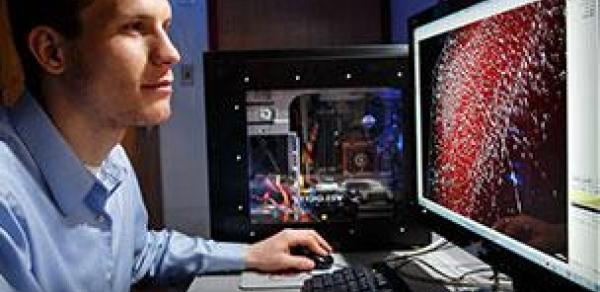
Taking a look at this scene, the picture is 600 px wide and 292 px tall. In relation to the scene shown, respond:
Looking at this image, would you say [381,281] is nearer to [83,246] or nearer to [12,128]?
[83,246]

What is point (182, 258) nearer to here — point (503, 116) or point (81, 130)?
point (81, 130)

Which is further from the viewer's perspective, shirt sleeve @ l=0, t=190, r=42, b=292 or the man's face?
the man's face

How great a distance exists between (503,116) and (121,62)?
0.54 meters

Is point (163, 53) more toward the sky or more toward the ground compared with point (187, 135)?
more toward the sky

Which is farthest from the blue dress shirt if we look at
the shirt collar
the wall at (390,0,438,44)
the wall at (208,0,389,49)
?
the wall at (208,0,389,49)

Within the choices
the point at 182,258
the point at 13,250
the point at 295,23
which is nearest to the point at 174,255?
the point at 182,258

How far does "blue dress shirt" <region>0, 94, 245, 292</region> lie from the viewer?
2.89ft

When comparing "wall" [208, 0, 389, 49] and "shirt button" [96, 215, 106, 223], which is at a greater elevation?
"wall" [208, 0, 389, 49]

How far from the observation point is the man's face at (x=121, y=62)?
100cm

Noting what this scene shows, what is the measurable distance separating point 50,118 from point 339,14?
2.76 metres

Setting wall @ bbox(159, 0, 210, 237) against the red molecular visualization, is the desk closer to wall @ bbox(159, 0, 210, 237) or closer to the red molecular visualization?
the red molecular visualization

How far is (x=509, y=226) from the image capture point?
2.74 feet

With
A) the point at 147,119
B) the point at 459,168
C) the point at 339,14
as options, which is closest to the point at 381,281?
the point at 459,168

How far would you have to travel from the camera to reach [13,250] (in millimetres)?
854
